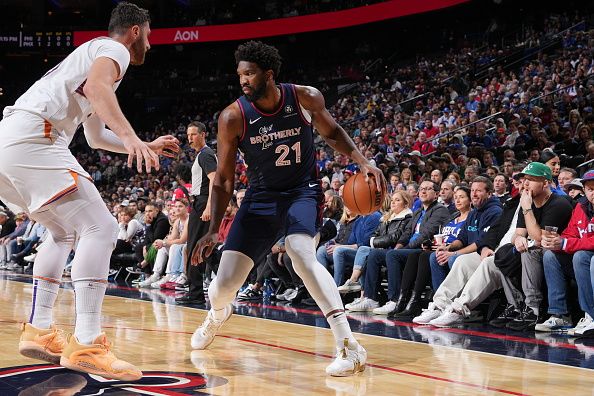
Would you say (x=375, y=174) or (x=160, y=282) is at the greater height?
(x=375, y=174)

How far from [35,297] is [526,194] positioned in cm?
411

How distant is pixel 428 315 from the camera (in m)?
6.44

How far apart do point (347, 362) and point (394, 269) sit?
3.52 meters

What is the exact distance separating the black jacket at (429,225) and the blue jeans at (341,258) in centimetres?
68

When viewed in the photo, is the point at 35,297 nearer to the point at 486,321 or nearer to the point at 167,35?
the point at 486,321

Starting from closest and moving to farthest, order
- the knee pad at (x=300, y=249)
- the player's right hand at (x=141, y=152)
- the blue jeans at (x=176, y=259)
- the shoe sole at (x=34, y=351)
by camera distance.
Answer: the player's right hand at (x=141, y=152) → the shoe sole at (x=34, y=351) → the knee pad at (x=300, y=249) → the blue jeans at (x=176, y=259)

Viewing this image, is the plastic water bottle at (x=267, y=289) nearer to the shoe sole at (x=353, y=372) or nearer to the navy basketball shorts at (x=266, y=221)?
the navy basketball shorts at (x=266, y=221)

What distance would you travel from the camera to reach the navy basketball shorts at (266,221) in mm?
4188

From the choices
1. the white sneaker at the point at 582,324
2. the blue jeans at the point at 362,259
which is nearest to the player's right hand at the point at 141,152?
the white sneaker at the point at 582,324

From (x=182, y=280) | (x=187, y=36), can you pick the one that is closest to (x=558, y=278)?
(x=182, y=280)

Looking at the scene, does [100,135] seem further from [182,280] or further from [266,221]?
[182,280]

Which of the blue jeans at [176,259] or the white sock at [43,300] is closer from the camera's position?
the white sock at [43,300]

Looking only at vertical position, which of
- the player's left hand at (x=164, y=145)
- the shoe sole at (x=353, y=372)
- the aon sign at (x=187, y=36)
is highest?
the aon sign at (x=187, y=36)

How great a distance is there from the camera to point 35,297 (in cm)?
384
